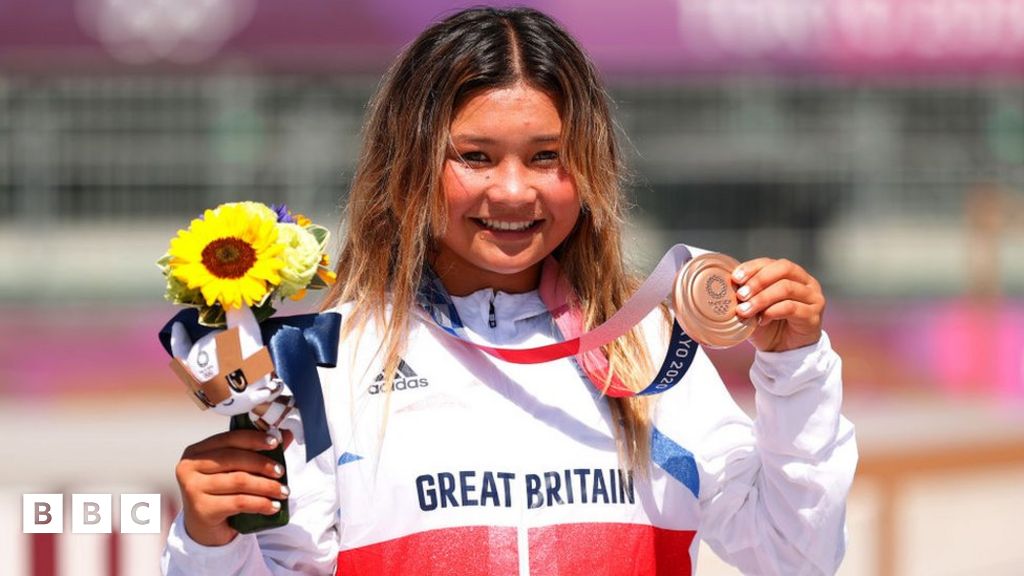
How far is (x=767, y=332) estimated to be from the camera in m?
1.93

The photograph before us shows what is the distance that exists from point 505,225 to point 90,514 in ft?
5.58

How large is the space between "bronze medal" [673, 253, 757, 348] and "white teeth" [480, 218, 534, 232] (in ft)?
0.81

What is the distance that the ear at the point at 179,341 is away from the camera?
173 centimetres

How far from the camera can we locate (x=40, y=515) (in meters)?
3.38

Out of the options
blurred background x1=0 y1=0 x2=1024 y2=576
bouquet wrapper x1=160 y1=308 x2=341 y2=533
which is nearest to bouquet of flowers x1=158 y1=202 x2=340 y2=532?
bouquet wrapper x1=160 y1=308 x2=341 y2=533

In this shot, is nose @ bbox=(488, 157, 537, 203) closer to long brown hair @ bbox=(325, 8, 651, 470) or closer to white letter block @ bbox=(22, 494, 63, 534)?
long brown hair @ bbox=(325, 8, 651, 470)

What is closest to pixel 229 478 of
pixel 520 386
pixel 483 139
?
pixel 520 386

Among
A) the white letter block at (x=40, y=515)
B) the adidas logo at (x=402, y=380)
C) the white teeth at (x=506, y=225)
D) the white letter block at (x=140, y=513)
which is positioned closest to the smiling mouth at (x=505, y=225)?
the white teeth at (x=506, y=225)

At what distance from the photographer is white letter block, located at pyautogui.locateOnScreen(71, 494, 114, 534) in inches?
125

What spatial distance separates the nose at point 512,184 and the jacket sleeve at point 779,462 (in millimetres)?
383

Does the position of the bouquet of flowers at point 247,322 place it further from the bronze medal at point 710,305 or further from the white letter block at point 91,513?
the white letter block at point 91,513

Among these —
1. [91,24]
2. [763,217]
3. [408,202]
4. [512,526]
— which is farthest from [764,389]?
[763,217]

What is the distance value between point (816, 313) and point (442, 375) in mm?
524

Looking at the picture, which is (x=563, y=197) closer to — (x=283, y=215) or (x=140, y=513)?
(x=283, y=215)
